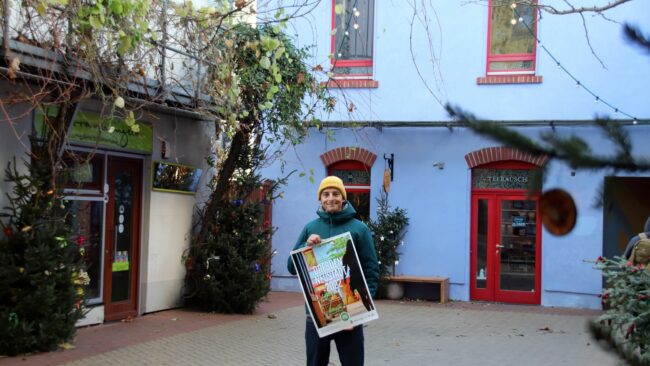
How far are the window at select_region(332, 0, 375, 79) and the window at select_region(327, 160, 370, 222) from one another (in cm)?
187

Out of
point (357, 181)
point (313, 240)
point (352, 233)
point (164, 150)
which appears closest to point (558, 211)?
point (313, 240)

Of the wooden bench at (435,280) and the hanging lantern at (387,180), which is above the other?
the hanging lantern at (387,180)

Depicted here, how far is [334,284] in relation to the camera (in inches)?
200

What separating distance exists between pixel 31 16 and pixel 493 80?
888 centimetres

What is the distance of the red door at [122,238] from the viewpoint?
34.2ft

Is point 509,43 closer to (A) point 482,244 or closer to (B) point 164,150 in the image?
(A) point 482,244

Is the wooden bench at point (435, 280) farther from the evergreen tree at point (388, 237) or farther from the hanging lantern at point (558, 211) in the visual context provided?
the hanging lantern at point (558, 211)

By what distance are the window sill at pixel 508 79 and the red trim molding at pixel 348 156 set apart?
265 cm

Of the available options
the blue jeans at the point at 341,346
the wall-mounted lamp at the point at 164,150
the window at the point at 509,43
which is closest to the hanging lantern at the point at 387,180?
the window at the point at 509,43

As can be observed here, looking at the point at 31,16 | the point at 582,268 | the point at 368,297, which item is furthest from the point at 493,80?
the point at 368,297

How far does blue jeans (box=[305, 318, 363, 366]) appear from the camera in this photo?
509cm

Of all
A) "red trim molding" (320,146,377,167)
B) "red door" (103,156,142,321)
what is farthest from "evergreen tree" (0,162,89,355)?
"red trim molding" (320,146,377,167)

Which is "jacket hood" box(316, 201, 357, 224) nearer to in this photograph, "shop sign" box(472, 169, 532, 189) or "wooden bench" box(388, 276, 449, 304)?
"wooden bench" box(388, 276, 449, 304)

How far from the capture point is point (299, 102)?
1192 cm
